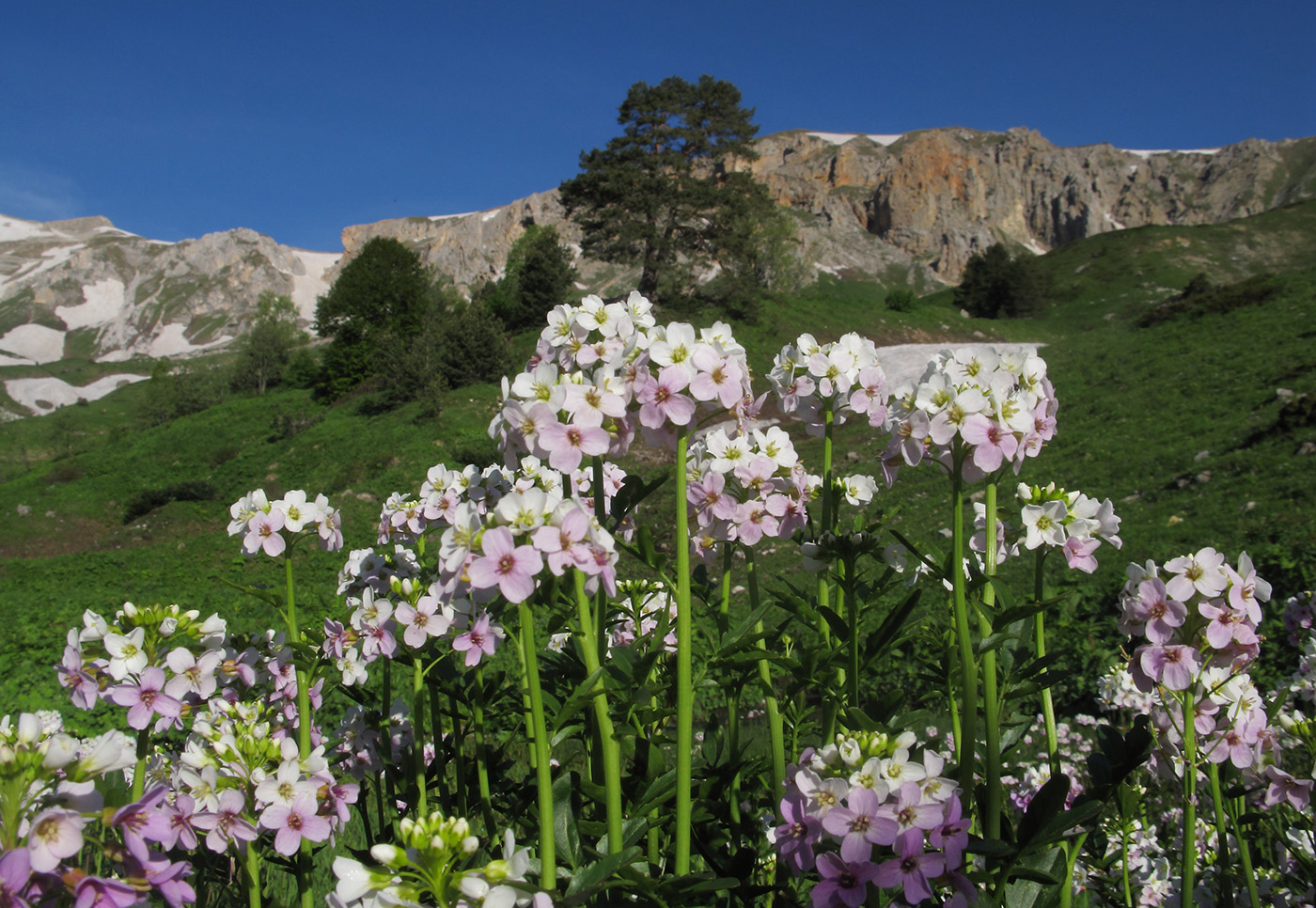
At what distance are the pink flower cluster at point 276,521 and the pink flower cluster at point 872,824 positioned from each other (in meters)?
1.78

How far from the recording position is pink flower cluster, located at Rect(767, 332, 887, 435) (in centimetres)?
210

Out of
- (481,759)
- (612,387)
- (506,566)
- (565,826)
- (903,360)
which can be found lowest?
(481,759)

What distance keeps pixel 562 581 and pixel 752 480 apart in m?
0.75

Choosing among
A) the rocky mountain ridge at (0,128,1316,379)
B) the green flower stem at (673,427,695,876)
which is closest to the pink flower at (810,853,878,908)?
the green flower stem at (673,427,695,876)

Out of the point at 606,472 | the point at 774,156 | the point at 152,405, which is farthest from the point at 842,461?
the point at 774,156

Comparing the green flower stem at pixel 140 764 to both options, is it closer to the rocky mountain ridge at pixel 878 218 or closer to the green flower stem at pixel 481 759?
the green flower stem at pixel 481 759

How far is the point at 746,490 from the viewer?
2.17m

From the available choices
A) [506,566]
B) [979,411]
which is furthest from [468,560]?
[979,411]

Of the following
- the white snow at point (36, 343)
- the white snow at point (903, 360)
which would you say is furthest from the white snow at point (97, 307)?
the white snow at point (903, 360)

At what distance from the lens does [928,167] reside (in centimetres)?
13838

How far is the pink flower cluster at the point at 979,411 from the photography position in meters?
1.61

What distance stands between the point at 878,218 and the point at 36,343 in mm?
186989

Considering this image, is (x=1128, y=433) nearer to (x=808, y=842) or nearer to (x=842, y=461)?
(x=842, y=461)

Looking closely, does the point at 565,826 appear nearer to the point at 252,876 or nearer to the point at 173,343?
the point at 252,876
